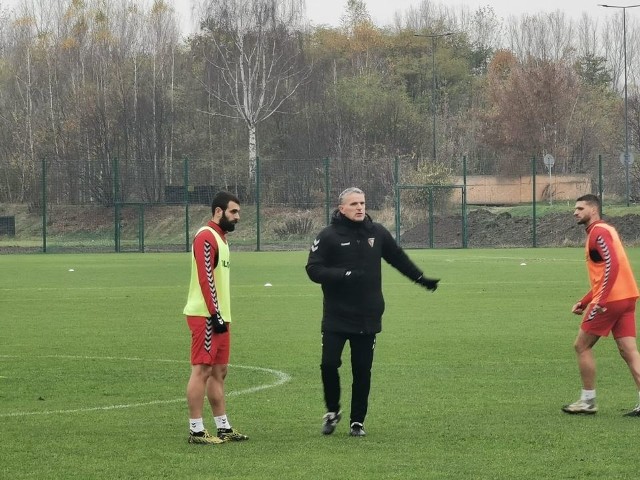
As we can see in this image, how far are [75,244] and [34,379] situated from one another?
127ft

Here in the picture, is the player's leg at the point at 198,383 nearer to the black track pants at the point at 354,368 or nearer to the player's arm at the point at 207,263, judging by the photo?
the player's arm at the point at 207,263

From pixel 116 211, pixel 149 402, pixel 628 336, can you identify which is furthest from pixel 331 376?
pixel 116 211

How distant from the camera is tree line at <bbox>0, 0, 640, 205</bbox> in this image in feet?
244

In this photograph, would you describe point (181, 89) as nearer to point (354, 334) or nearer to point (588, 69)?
point (588, 69)

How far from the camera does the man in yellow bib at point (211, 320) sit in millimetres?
9883

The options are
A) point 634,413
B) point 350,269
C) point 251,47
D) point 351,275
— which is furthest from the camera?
point 251,47

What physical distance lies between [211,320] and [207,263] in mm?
437

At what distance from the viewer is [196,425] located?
9.88 metres

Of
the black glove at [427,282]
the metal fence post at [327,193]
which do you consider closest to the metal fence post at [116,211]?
the metal fence post at [327,193]

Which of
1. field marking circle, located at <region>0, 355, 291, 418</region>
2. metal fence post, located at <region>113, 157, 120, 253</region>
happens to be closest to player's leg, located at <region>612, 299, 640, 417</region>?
field marking circle, located at <region>0, 355, 291, 418</region>

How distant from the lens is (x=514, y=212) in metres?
57.9

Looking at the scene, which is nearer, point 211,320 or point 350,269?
point 211,320

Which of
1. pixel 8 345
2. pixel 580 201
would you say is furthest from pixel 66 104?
pixel 580 201

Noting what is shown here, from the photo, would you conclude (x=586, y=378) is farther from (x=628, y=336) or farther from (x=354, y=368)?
(x=354, y=368)
